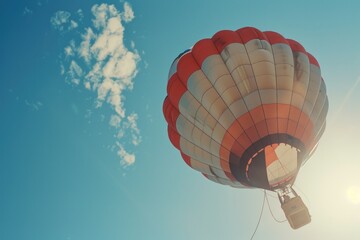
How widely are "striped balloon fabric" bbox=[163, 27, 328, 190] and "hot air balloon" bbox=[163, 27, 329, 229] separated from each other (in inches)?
0.9

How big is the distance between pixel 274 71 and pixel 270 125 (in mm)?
1495

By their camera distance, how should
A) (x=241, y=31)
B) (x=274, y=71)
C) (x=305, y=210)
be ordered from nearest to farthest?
(x=305, y=210) → (x=274, y=71) → (x=241, y=31)

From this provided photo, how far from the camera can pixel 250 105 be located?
27.5 feet

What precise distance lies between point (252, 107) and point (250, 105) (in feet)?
0.23

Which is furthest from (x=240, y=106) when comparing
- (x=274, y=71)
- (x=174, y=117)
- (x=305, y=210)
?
(x=305, y=210)

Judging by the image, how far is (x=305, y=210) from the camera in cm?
816

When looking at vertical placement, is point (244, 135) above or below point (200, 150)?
below

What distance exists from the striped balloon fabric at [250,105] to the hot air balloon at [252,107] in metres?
0.02

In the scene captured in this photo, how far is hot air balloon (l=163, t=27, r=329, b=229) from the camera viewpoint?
27.0 ft

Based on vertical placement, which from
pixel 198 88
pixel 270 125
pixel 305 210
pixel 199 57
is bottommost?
pixel 305 210

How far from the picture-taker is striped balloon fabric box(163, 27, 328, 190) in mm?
Result: 8281

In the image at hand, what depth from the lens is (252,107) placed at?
8.38 m

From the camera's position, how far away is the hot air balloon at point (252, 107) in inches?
324

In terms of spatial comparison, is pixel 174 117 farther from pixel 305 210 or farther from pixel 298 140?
pixel 305 210
